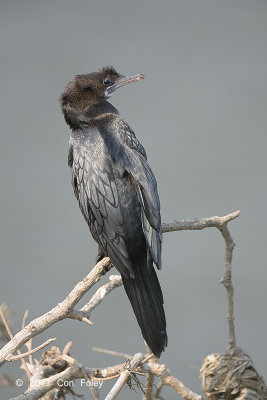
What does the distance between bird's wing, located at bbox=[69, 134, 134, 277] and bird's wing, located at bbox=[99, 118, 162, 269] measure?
53mm

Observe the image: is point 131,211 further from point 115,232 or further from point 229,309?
point 229,309

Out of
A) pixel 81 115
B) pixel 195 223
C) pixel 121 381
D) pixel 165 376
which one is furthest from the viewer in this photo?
pixel 81 115

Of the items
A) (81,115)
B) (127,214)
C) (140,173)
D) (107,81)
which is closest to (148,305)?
(127,214)

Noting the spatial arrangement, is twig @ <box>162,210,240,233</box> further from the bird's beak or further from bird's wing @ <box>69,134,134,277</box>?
the bird's beak

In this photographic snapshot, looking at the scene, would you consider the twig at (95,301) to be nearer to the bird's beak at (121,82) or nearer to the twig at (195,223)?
the twig at (195,223)

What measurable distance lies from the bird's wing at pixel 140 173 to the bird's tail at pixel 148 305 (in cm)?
12

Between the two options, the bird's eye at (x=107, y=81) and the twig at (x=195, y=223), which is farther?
the bird's eye at (x=107, y=81)

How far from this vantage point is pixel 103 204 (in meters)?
1.97

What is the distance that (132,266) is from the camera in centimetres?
199

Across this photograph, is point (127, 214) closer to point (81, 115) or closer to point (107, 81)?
point (81, 115)

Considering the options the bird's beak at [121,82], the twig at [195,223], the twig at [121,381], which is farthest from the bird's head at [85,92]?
the twig at [121,381]

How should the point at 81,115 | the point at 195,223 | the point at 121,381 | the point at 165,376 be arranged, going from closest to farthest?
the point at 121,381, the point at 165,376, the point at 195,223, the point at 81,115

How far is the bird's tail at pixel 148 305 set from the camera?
6.38 ft

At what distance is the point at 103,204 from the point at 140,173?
153 millimetres
